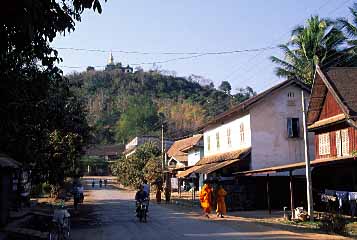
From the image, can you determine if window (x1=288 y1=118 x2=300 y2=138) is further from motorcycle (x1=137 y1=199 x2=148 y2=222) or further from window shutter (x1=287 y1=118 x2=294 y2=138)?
motorcycle (x1=137 y1=199 x2=148 y2=222)

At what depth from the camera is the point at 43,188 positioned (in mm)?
47906

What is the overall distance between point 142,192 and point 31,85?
1059 cm

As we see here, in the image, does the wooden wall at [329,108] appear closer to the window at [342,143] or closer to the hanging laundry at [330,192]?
the window at [342,143]


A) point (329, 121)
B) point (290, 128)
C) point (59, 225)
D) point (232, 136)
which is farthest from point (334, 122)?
point (59, 225)

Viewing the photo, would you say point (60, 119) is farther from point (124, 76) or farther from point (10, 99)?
point (124, 76)

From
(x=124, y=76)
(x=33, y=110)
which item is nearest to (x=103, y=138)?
(x=124, y=76)

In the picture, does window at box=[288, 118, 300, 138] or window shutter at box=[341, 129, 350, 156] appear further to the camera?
window at box=[288, 118, 300, 138]

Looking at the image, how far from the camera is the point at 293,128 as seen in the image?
35500 millimetres

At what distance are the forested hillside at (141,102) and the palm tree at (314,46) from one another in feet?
208

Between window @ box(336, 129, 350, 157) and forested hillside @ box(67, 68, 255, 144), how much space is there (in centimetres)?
7940

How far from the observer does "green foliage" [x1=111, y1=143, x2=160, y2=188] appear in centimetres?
5669

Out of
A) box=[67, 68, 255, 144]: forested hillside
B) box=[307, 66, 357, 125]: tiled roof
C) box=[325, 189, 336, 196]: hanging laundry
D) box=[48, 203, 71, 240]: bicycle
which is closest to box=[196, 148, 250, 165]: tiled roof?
box=[307, 66, 357, 125]: tiled roof

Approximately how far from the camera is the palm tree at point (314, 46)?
41.8 metres

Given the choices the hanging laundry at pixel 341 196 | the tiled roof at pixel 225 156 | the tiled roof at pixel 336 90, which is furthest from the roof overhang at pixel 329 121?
the tiled roof at pixel 225 156
